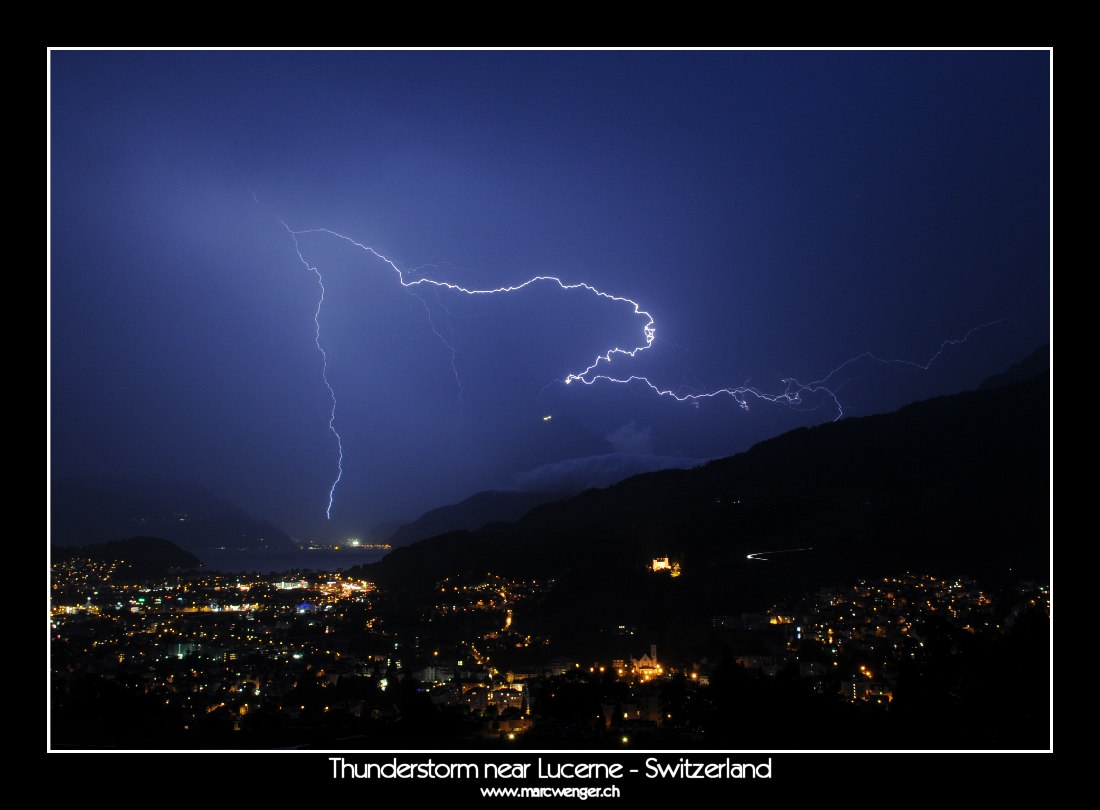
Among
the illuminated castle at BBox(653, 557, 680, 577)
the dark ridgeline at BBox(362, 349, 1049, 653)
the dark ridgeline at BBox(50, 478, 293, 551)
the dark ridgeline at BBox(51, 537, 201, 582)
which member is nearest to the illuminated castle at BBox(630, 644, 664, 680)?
the dark ridgeline at BBox(362, 349, 1049, 653)

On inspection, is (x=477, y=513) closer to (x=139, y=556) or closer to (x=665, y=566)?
(x=665, y=566)

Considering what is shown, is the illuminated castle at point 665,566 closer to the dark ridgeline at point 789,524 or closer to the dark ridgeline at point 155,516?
the dark ridgeline at point 789,524

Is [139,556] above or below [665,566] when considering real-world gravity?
above

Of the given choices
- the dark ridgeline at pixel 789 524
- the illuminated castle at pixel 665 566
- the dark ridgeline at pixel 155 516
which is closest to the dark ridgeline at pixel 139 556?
the dark ridgeline at pixel 155 516

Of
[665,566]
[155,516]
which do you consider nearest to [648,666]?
[665,566]

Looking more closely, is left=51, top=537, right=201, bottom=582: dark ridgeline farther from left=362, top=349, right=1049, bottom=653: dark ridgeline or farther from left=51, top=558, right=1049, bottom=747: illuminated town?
left=362, top=349, right=1049, bottom=653: dark ridgeline

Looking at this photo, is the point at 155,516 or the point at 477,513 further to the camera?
the point at 477,513
